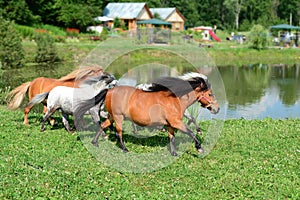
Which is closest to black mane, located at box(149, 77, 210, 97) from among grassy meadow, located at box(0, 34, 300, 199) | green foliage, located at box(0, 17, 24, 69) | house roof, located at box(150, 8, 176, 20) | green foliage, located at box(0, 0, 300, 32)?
grassy meadow, located at box(0, 34, 300, 199)

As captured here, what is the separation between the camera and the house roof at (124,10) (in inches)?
2707

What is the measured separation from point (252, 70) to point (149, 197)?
33459mm

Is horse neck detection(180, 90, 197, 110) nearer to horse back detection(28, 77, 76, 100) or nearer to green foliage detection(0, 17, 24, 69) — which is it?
horse back detection(28, 77, 76, 100)

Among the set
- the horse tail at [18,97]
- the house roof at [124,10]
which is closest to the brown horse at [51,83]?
the horse tail at [18,97]

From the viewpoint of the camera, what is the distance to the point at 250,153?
9.30m

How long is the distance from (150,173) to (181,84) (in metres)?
2.03

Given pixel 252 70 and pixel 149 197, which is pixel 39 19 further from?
pixel 149 197

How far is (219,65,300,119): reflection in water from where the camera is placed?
18908 millimetres

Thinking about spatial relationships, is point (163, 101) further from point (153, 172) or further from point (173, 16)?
point (173, 16)

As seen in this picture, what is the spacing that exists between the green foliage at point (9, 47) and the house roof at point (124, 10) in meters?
34.6

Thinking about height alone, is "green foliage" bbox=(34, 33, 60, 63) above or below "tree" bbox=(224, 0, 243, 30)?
below

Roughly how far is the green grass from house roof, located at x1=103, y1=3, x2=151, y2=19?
197 feet

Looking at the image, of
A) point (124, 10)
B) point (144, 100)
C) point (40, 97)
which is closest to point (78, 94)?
point (40, 97)

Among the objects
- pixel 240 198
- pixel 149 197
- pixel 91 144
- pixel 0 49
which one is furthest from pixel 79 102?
pixel 0 49
